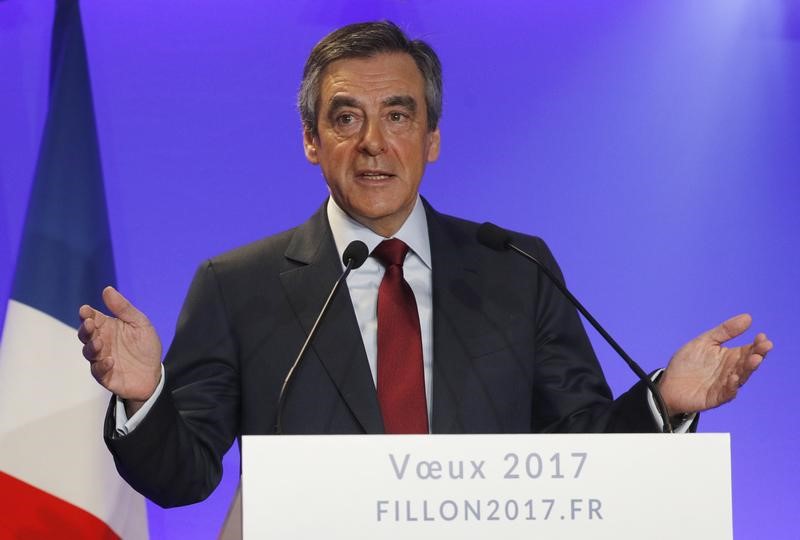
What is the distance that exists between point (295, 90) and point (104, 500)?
1.22 m

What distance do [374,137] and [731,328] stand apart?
756 mm

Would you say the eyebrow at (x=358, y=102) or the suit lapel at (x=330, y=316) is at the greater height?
the eyebrow at (x=358, y=102)

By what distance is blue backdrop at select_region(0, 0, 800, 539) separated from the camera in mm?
2906

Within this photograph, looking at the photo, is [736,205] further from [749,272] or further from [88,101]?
[88,101]

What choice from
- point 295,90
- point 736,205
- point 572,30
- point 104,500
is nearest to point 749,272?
point 736,205

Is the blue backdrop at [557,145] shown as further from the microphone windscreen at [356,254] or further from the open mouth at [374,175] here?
the microphone windscreen at [356,254]

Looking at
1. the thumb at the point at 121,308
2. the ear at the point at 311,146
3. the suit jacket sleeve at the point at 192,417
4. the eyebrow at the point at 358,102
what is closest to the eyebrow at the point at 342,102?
the eyebrow at the point at 358,102

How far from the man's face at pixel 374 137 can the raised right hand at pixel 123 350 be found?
1.96ft

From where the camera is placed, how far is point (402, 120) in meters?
2.07

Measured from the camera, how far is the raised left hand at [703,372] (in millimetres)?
1608

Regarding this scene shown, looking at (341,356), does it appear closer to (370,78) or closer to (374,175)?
(374,175)

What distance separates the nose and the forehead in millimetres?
56

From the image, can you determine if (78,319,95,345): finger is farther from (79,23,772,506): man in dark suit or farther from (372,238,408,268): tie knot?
(372,238,408,268): tie knot

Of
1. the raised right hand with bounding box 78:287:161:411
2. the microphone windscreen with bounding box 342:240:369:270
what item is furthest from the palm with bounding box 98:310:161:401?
the microphone windscreen with bounding box 342:240:369:270
